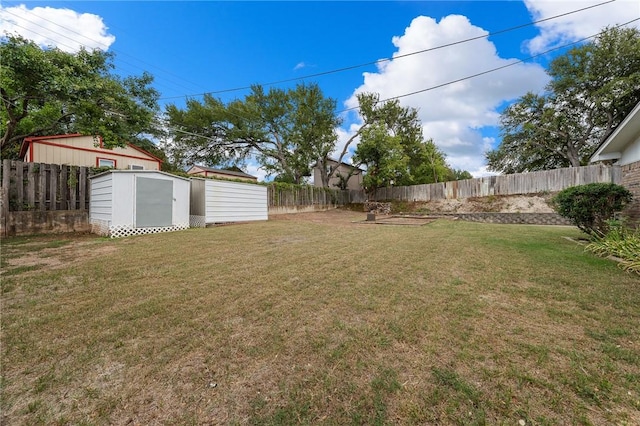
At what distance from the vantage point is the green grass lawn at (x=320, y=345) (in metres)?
1.40

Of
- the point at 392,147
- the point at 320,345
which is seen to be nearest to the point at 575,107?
the point at 392,147

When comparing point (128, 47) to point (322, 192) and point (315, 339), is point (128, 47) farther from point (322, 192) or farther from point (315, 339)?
point (315, 339)

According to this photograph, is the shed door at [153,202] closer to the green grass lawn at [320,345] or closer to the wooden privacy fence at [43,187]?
the wooden privacy fence at [43,187]

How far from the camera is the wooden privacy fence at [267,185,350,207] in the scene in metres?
16.1

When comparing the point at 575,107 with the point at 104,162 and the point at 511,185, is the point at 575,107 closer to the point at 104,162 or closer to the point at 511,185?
the point at 511,185

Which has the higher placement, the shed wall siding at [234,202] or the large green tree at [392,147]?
the large green tree at [392,147]

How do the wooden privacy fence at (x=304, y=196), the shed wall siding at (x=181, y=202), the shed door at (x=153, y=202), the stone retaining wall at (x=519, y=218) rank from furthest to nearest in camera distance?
the wooden privacy fence at (x=304, y=196), the stone retaining wall at (x=519, y=218), the shed wall siding at (x=181, y=202), the shed door at (x=153, y=202)

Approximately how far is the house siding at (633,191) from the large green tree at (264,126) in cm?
1853

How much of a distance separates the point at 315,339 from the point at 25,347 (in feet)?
7.55

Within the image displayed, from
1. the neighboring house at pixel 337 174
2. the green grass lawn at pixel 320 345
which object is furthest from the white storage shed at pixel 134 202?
the neighboring house at pixel 337 174

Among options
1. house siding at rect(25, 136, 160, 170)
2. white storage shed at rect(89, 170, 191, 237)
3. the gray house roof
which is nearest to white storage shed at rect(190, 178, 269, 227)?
white storage shed at rect(89, 170, 191, 237)

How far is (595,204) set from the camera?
5891 mm

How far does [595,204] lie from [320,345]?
779cm

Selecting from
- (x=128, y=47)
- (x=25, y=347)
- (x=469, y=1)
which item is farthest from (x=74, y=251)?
(x=469, y=1)
